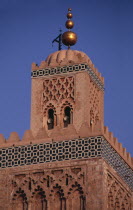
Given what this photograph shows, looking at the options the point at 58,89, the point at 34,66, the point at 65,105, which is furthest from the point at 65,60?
the point at 65,105

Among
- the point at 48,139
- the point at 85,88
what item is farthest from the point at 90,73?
the point at 48,139

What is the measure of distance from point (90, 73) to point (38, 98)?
4.92 ft

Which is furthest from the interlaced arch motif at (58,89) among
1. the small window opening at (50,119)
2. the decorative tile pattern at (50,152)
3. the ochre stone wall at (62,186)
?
the ochre stone wall at (62,186)

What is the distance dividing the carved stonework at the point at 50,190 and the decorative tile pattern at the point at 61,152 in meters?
0.34

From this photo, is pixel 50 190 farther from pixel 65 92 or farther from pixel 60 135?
pixel 65 92

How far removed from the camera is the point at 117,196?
27297 mm

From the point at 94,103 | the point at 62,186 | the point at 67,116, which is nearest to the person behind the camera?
the point at 62,186

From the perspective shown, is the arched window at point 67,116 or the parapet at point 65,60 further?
the parapet at point 65,60

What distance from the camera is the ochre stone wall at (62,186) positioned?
1033 inches

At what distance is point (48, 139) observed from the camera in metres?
27.0

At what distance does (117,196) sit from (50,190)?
5.84 feet

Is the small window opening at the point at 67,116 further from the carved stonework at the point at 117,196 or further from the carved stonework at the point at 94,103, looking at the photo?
the carved stonework at the point at 117,196

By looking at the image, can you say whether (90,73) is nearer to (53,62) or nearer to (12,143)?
(53,62)

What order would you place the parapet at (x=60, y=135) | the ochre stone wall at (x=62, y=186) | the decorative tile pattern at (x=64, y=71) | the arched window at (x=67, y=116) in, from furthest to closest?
the decorative tile pattern at (x=64, y=71) → the arched window at (x=67, y=116) → the parapet at (x=60, y=135) → the ochre stone wall at (x=62, y=186)
